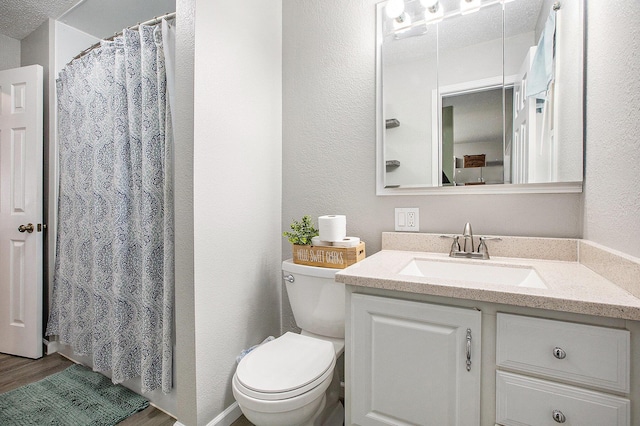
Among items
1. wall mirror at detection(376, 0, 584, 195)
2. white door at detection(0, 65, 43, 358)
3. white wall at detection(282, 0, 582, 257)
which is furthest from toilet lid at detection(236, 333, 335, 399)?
white door at detection(0, 65, 43, 358)

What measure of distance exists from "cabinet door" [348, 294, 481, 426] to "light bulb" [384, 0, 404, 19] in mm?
Result: 1463

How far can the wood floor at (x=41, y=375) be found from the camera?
155cm

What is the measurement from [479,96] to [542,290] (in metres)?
0.96

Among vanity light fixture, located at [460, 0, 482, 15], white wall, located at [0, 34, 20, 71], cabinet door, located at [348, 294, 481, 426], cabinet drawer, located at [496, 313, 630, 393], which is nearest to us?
cabinet drawer, located at [496, 313, 630, 393]

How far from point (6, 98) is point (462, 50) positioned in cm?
321

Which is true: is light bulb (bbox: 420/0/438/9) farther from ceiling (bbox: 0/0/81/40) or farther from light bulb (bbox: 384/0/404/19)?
ceiling (bbox: 0/0/81/40)

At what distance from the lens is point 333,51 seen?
1.76 metres

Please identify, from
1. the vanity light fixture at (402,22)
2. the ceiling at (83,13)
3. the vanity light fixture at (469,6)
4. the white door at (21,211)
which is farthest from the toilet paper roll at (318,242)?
the white door at (21,211)

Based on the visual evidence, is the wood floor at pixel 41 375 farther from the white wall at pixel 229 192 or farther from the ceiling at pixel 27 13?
the ceiling at pixel 27 13

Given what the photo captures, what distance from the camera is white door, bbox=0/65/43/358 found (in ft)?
7.28

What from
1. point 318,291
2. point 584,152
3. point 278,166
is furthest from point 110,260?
point 584,152

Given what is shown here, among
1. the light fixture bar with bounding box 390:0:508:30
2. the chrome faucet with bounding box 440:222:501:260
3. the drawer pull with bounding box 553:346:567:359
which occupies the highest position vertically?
the light fixture bar with bounding box 390:0:508:30

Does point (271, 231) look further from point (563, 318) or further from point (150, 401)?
point (563, 318)

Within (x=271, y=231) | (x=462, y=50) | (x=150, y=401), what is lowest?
(x=150, y=401)
